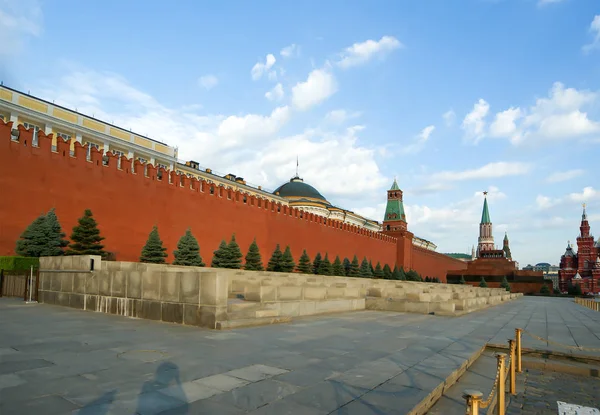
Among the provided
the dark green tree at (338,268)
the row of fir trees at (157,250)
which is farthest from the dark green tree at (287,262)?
the dark green tree at (338,268)

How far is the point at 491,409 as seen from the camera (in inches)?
143

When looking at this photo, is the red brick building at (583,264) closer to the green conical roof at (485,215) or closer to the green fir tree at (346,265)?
the green conical roof at (485,215)

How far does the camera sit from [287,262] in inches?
1009

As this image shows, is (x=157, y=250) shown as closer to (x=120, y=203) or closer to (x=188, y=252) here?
(x=188, y=252)

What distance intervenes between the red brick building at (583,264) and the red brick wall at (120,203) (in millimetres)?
49262

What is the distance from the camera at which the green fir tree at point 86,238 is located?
15.2 m

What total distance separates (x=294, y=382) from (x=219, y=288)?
3336mm

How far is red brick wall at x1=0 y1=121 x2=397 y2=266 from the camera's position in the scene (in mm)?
15281

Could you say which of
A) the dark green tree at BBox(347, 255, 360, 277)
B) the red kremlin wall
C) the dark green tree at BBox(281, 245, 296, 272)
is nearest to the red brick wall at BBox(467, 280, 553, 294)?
the dark green tree at BBox(347, 255, 360, 277)

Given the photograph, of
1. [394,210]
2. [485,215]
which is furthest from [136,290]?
[485,215]

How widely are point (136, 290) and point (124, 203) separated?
11562 millimetres

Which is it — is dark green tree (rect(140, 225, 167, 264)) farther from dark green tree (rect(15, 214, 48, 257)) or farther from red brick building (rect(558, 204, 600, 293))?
red brick building (rect(558, 204, 600, 293))

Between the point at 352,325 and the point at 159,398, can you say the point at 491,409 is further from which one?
the point at 352,325

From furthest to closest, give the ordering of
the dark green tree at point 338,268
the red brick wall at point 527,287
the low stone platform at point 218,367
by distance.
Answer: the red brick wall at point 527,287, the dark green tree at point 338,268, the low stone platform at point 218,367
